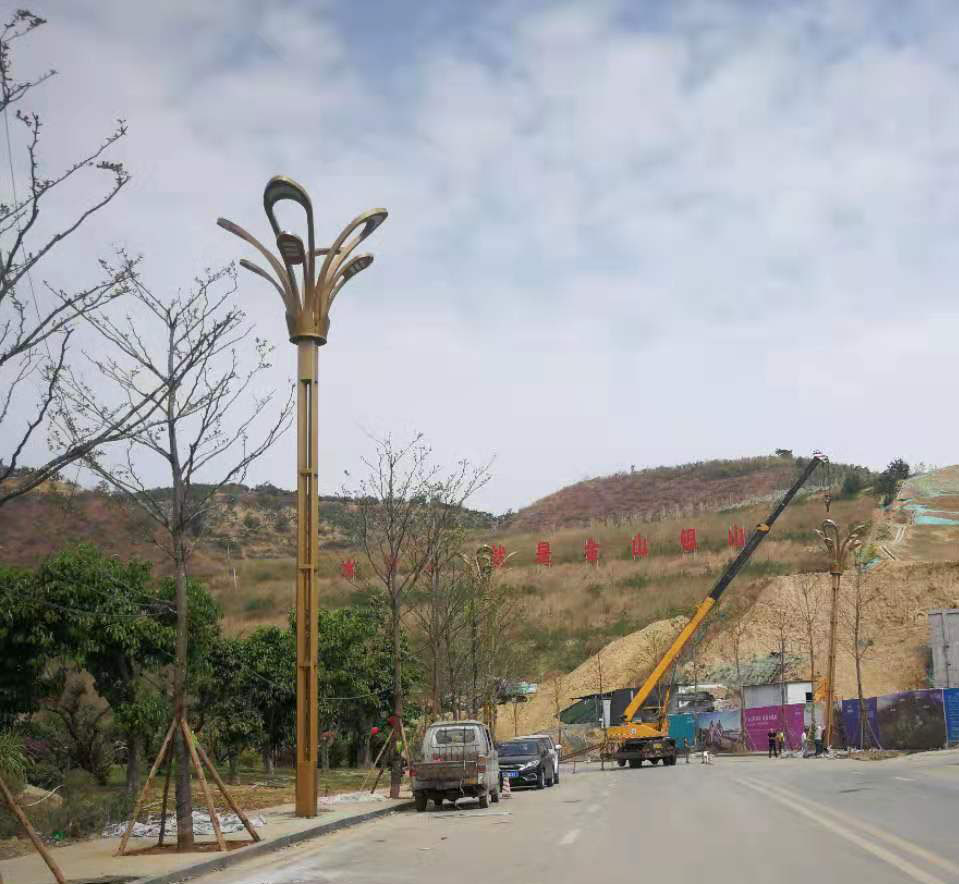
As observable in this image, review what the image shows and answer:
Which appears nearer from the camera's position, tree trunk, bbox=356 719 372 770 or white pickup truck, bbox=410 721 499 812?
white pickup truck, bbox=410 721 499 812

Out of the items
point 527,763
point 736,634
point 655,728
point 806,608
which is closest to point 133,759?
point 527,763

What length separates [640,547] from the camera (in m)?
112

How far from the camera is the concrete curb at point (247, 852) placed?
38.4 feet

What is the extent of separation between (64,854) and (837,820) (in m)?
10.3

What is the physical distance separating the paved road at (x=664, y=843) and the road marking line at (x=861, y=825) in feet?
0.07

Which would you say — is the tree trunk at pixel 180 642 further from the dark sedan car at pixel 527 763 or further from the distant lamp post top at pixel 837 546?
the distant lamp post top at pixel 837 546

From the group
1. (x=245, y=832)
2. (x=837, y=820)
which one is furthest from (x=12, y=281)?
(x=837, y=820)

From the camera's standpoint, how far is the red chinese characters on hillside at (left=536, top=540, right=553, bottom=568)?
105 m

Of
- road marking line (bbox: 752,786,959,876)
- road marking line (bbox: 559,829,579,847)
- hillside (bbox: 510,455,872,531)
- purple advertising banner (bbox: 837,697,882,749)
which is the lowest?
purple advertising banner (bbox: 837,697,882,749)

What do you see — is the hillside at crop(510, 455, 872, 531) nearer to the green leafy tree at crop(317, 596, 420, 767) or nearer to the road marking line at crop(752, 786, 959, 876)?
the green leafy tree at crop(317, 596, 420, 767)

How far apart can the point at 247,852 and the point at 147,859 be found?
47.7 inches

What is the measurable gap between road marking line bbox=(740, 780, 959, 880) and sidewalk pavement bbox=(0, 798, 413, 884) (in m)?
7.37

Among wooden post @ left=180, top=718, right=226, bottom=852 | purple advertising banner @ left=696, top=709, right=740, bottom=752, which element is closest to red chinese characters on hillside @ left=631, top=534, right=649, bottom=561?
purple advertising banner @ left=696, top=709, right=740, bottom=752

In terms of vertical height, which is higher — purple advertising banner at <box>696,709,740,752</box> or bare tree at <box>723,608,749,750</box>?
bare tree at <box>723,608,749,750</box>
